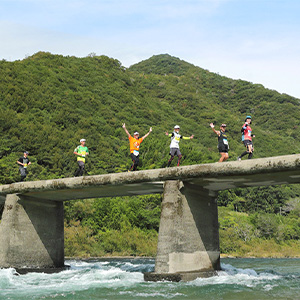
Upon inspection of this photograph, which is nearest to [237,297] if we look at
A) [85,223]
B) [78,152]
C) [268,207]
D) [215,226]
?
[215,226]

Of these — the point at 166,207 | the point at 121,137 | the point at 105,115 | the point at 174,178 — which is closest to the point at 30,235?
the point at 166,207

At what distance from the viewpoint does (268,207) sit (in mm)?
72750

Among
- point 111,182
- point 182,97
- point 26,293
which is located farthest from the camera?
point 182,97

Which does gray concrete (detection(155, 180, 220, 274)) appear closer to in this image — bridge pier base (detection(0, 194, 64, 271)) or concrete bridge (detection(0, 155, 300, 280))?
concrete bridge (detection(0, 155, 300, 280))

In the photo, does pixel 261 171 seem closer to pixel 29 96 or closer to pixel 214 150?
pixel 29 96

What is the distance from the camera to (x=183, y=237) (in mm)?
16641

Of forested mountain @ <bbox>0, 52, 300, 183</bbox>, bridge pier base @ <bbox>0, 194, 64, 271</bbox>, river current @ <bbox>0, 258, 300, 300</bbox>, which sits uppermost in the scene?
forested mountain @ <bbox>0, 52, 300, 183</bbox>

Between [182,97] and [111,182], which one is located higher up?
[182,97]

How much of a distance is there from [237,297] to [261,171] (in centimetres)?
395

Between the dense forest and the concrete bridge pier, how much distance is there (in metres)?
26.9

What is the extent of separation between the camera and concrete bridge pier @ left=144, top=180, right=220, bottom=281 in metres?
16.3

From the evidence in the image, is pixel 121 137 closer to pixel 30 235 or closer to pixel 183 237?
pixel 30 235

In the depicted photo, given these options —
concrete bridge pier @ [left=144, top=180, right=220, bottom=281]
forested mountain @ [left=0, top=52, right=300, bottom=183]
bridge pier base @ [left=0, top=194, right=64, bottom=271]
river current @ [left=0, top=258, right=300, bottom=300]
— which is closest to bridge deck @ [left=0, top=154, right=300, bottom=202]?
concrete bridge pier @ [left=144, top=180, right=220, bottom=281]

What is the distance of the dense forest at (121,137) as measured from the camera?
50719 millimetres
